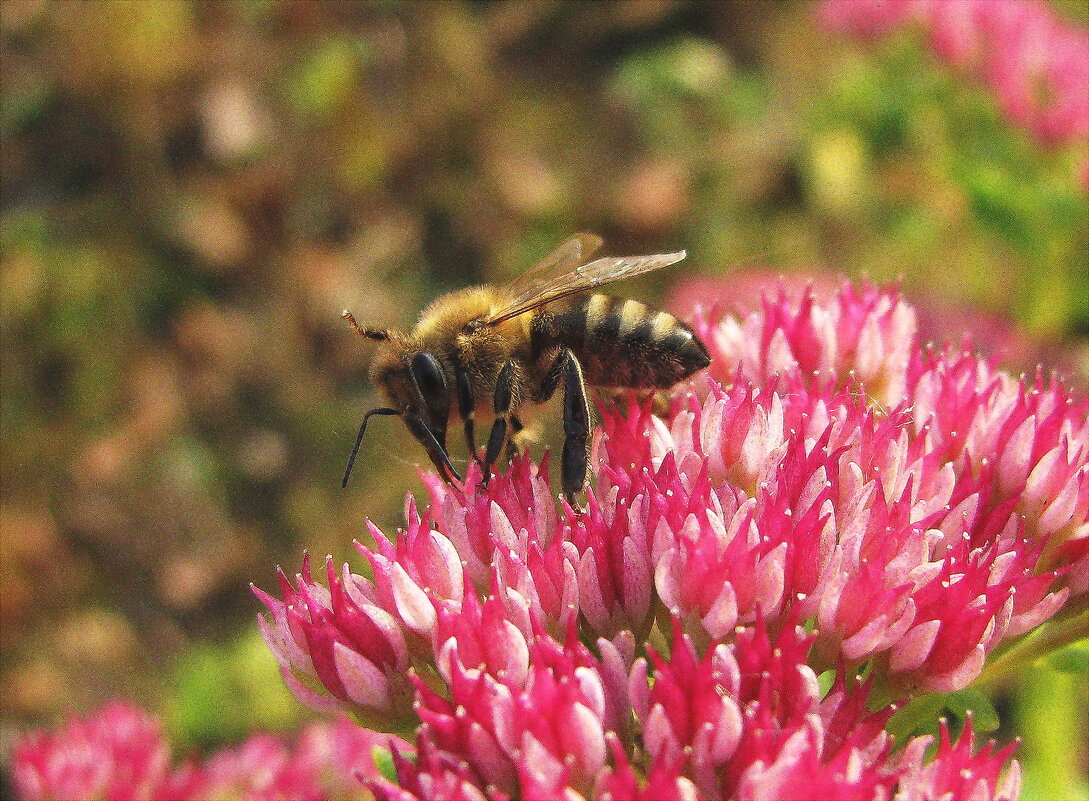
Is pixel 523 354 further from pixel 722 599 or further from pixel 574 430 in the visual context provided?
pixel 722 599

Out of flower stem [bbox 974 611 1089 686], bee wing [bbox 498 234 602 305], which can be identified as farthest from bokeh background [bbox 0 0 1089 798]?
flower stem [bbox 974 611 1089 686]

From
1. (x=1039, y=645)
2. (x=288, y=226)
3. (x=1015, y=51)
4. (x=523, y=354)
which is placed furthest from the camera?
(x=288, y=226)

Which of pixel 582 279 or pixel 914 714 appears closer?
pixel 914 714

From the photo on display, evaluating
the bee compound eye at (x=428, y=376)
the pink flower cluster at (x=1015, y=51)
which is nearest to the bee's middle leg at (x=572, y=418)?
the bee compound eye at (x=428, y=376)

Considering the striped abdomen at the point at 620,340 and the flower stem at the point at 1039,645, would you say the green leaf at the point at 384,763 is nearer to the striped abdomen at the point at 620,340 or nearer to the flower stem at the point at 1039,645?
the striped abdomen at the point at 620,340

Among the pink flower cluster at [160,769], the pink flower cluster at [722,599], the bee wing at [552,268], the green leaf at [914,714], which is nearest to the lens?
the pink flower cluster at [722,599]

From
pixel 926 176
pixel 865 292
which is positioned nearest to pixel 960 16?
pixel 926 176

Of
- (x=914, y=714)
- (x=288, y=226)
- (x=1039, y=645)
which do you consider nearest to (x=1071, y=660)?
(x=1039, y=645)

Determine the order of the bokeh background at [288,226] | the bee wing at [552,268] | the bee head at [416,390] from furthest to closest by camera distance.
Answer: the bokeh background at [288,226] < the bee wing at [552,268] < the bee head at [416,390]
